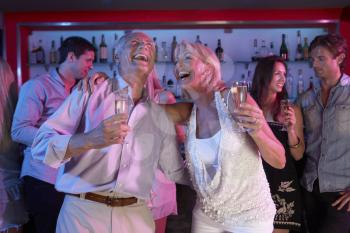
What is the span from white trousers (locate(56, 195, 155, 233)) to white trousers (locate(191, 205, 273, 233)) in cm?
26

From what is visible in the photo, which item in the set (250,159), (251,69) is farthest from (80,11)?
(250,159)

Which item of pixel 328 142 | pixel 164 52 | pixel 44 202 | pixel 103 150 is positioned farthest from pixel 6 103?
pixel 164 52

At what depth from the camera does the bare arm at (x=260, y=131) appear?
1501 millimetres

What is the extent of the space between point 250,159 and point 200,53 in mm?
495

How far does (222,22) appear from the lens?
5207 mm

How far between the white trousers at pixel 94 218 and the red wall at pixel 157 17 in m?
3.84

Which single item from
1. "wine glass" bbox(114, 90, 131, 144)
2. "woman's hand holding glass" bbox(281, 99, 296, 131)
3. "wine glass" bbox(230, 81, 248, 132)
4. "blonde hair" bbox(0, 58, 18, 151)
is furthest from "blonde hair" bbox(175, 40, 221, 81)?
"blonde hair" bbox(0, 58, 18, 151)

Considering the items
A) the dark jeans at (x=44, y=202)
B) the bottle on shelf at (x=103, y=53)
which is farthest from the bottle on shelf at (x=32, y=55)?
the dark jeans at (x=44, y=202)

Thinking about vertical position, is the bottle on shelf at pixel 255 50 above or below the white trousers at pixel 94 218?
above

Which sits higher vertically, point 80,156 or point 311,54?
point 311,54

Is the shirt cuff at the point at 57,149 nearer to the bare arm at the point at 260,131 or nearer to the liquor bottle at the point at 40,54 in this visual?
the bare arm at the point at 260,131

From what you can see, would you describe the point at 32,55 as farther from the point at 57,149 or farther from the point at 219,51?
the point at 57,149

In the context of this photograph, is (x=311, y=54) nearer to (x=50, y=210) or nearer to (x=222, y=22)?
(x=50, y=210)

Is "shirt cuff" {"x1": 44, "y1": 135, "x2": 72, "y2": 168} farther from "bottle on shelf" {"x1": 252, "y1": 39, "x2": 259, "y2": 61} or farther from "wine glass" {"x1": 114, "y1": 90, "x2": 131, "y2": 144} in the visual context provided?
"bottle on shelf" {"x1": 252, "y1": 39, "x2": 259, "y2": 61}
